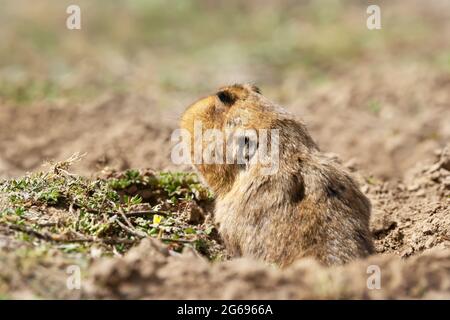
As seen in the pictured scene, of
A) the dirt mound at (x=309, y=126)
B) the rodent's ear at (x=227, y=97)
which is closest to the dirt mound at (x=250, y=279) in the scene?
the rodent's ear at (x=227, y=97)

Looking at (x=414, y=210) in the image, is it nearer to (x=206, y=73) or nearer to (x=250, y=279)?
(x=250, y=279)

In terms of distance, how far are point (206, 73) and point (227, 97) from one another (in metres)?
5.81

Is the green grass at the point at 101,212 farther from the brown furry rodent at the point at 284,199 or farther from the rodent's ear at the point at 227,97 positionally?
the rodent's ear at the point at 227,97

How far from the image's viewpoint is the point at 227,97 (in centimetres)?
471

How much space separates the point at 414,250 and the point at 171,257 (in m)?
1.92

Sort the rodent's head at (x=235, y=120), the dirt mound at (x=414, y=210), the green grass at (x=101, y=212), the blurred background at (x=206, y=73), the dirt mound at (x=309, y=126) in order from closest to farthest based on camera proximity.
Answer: the green grass at (x=101, y=212), the rodent's head at (x=235, y=120), the dirt mound at (x=414, y=210), the dirt mound at (x=309, y=126), the blurred background at (x=206, y=73)

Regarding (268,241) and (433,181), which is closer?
(268,241)

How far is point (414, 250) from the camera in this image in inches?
185

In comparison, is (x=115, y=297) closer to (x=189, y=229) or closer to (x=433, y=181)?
(x=189, y=229)

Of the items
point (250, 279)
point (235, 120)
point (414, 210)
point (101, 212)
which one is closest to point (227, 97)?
point (235, 120)

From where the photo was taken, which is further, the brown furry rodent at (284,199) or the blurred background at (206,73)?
the blurred background at (206,73)

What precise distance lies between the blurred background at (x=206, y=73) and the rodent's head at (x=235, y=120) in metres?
0.68

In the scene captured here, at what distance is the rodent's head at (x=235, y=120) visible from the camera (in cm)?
451

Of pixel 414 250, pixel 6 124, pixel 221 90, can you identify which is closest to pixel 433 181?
pixel 414 250
